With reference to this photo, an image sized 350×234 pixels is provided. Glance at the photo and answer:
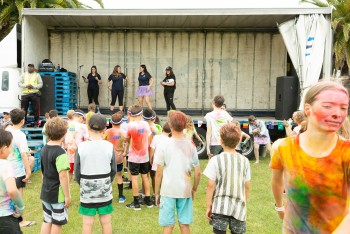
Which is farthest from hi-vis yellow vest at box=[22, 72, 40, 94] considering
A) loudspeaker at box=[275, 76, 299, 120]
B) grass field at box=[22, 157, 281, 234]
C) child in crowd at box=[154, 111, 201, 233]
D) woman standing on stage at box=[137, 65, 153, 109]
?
child in crowd at box=[154, 111, 201, 233]

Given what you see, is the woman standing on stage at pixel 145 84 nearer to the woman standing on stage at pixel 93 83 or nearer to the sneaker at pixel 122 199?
the woman standing on stage at pixel 93 83

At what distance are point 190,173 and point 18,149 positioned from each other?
7.84ft

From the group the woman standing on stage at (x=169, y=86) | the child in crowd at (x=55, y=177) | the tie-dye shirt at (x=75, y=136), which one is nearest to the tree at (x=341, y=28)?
the woman standing on stage at (x=169, y=86)

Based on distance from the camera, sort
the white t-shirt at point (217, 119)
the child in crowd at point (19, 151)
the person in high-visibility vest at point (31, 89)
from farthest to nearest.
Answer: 1. the person in high-visibility vest at point (31, 89)
2. the white t-shirt at point (217, 119)
3. the child in crowd at point (19, 151)

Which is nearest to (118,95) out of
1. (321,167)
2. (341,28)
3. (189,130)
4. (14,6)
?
(189,130)

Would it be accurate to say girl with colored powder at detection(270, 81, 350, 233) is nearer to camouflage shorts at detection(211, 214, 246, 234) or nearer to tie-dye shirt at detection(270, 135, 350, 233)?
tie-dye shirt at detection(270, 135, 350, 233)

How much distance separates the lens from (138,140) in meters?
6.40

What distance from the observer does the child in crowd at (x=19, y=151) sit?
17.2ft

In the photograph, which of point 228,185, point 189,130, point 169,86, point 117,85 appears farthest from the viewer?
point 117,85

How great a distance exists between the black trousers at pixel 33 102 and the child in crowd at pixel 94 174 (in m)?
7.24

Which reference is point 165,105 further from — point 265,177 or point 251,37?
point 265,177

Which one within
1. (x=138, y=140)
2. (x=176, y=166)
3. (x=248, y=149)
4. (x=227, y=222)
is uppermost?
(x=138, y=140)

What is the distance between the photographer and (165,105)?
13.6 metres

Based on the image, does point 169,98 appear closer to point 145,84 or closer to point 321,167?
point 145,84
